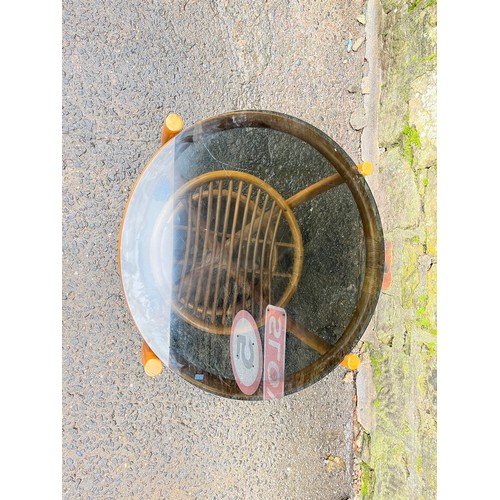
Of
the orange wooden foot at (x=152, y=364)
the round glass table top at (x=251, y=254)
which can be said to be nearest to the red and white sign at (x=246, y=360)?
the round glass table top at (x=251, y=254)

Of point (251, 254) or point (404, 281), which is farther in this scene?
point (404, 281)

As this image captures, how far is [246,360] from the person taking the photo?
120 cm

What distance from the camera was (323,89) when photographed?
1.79m

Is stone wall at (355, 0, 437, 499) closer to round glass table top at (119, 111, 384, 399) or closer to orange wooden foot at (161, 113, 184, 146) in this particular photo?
round glass table top at (119, 111, 384, 399)

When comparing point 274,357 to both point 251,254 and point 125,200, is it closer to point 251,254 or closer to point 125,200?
point 251,254

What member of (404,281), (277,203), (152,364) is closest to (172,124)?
(277,203)

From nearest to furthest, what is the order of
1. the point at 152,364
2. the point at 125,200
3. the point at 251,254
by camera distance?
the point at 152,364 → the point at 251,254 → the point at 125,200

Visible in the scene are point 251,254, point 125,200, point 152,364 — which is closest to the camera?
point 152,364

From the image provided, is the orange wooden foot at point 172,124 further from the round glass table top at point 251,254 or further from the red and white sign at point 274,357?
the red and white sign at point 274,357

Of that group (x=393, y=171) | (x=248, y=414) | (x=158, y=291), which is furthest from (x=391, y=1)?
(x=248, y=414)

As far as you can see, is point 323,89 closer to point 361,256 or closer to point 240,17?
point 240,17

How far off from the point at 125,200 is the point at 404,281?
0.97 m

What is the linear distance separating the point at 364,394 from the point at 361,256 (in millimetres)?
775
